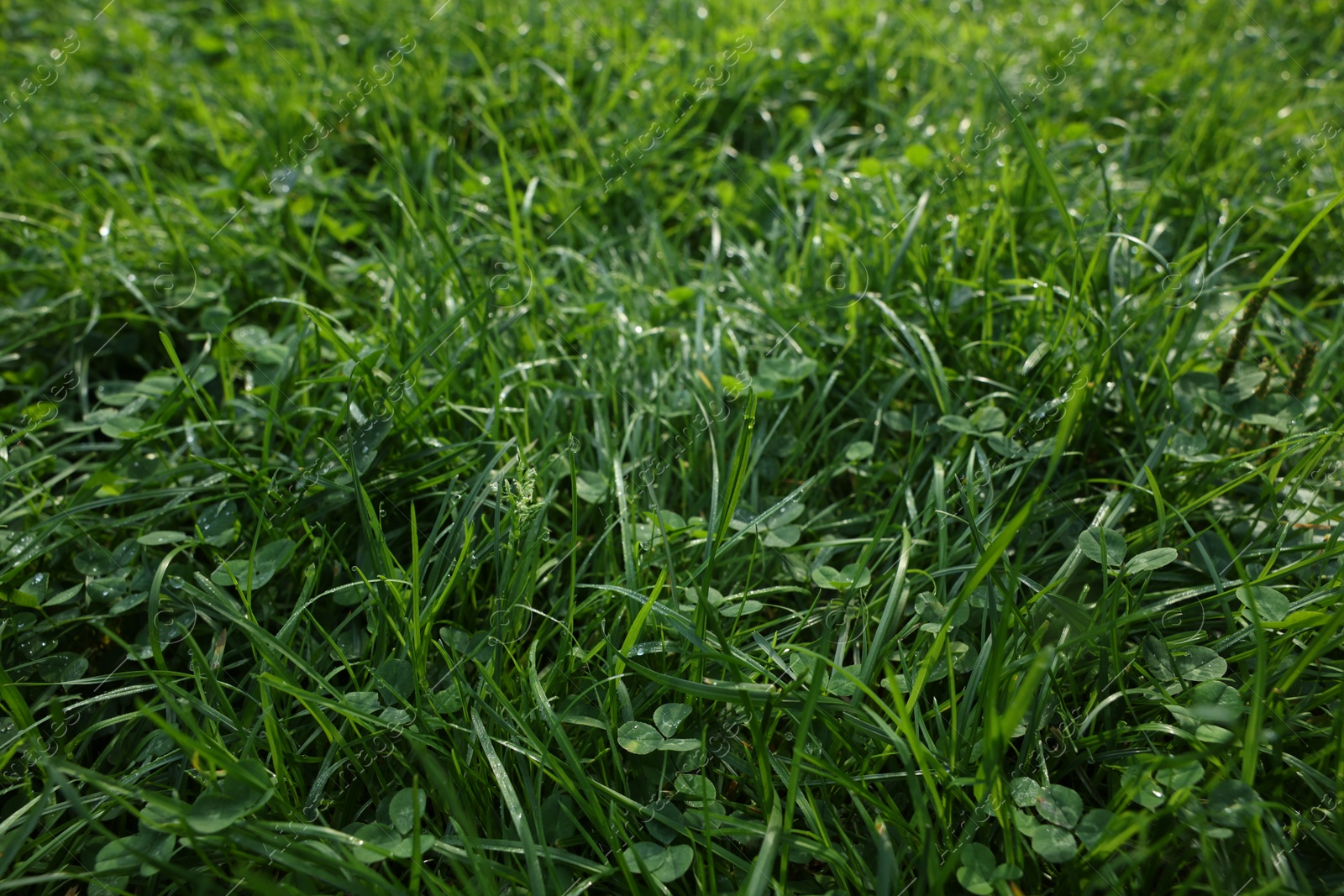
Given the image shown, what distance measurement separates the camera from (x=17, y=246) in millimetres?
2391

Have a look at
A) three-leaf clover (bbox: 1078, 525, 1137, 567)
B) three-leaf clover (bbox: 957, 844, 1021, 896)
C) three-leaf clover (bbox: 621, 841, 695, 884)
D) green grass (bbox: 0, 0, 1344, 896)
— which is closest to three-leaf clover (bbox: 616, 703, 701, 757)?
green grass (bbox: 0, 0, 1344, 896)

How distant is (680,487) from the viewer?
5.58ft

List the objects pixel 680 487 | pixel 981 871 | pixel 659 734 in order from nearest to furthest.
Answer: pixel 981 871, pixel 659 734, pixel 680 487

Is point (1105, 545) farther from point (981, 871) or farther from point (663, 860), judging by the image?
point (663, 860)

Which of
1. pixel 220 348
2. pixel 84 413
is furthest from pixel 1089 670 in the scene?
pixel 84 413

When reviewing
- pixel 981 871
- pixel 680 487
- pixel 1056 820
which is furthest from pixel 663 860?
pixel 680 487

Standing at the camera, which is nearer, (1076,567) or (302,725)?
(302,725)

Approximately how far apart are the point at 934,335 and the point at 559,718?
1169 millimetres

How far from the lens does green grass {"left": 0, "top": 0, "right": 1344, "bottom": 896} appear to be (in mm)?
1120

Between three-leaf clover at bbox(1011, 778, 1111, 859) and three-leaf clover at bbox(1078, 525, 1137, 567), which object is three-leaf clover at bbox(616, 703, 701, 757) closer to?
three-leaf clover at bbox(1011, 778, 1111, 859)

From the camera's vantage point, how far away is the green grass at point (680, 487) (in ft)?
3.67

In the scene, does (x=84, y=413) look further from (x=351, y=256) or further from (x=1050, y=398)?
(x=1050, y=398)

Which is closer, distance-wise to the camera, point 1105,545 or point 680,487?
point 1105,545

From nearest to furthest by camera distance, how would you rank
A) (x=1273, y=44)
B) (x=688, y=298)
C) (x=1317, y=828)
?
(x=1317, y=828)
(x=688, y=298)
(x=1273, y=44)
